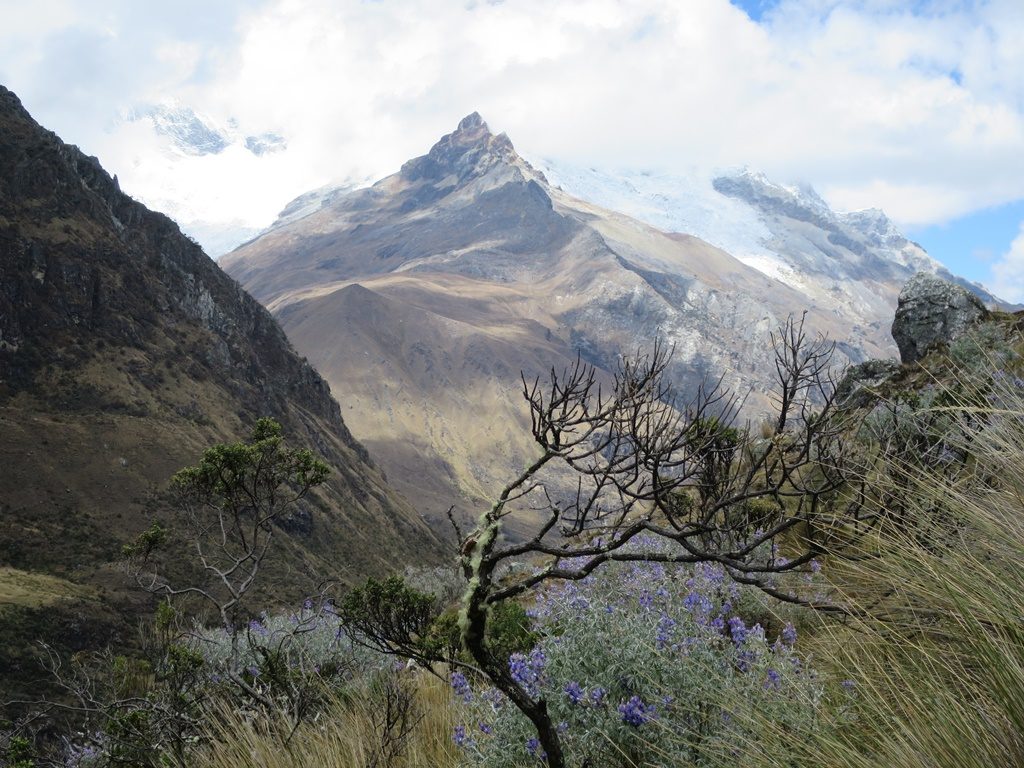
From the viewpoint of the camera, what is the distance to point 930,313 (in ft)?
61.0

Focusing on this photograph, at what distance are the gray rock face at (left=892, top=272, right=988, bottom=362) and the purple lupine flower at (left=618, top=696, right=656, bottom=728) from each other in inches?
624

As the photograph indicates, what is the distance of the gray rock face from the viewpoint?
17.8m

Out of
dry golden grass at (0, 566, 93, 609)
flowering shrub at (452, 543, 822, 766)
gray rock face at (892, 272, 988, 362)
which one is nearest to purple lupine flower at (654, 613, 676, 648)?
flowering shrub at (452, 543, 822, 766)

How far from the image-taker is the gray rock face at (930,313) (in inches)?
699

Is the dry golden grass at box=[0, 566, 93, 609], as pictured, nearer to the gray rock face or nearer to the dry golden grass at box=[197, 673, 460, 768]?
the gray rock face

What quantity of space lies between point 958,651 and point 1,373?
359ft

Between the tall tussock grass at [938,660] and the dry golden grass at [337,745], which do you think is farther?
the dry golden grass at [337,745]

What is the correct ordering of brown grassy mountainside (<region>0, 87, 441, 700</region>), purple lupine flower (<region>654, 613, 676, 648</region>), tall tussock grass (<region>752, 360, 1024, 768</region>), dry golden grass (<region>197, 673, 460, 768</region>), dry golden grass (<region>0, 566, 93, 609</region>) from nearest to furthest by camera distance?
tall tussock grass (<region>752, 360, 1024, 768</region>) < purple lupine flower (<region>654, 613, 676, 648</region>) < dry golden grass (<region>197, 673, 460, 768</region>) < dry golden grass (<region>0, 566, 93, 609</region>) < brown grassy mountainside (<region>0, 87, 441, 700</region>)

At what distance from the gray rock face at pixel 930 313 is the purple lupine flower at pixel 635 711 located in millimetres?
15857

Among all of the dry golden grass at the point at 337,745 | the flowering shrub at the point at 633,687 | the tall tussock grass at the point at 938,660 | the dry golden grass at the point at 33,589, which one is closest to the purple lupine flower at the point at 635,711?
the flowering shrub at the point at 633,687

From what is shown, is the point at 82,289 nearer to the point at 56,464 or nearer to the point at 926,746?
the point at 56,464

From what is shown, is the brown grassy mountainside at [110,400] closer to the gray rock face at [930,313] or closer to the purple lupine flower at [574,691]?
the gray rock face at [930,313]

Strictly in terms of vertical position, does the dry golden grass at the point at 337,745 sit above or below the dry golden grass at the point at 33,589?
above

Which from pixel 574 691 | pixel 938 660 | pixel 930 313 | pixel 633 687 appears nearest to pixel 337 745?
pixel 574 691
